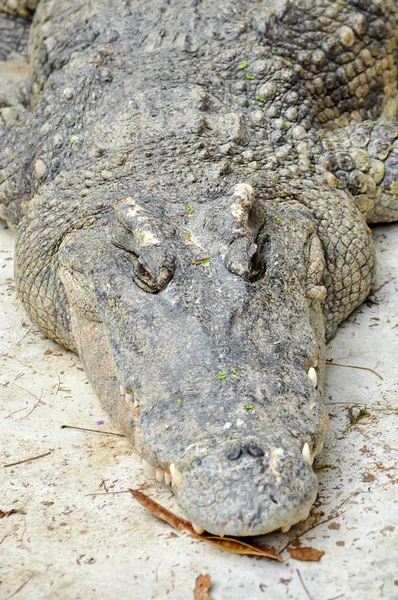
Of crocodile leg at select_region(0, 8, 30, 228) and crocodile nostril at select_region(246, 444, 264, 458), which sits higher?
crocodile leg at select_region(0, 8, 30, 228)

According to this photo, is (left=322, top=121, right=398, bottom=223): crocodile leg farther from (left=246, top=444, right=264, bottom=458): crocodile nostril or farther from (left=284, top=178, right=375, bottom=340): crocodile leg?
(left=246, top=444, right=264, bottom=458): crocodile nostril

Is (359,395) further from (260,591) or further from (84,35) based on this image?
(84,35)

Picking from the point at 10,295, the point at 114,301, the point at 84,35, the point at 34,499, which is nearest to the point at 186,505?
the point at 34,499

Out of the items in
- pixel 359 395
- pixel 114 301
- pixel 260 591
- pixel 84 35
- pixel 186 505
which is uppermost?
pixel 84 35

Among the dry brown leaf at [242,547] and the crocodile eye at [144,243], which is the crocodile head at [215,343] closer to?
the crocodile eye at [144,243]

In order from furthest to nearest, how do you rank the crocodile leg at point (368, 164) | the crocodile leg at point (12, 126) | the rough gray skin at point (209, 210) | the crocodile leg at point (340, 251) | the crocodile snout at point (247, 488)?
the crocodile leg at point (12, 126), the crocodile leg at point (368, 164), the crocodile leg at point (340, 251), the rough gray skin at point (209, 210), the crocodile snout at point (247, 488)

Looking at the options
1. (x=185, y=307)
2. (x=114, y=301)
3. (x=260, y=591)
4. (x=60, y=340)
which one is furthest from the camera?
(x=60, y=340)

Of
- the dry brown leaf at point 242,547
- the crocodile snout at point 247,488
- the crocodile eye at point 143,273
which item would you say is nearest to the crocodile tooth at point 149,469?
the crocodile snout at point 247,488

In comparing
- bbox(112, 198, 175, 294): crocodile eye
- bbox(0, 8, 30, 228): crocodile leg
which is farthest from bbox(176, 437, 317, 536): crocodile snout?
bbox(0, 8, 30, 228): crocodile leg
